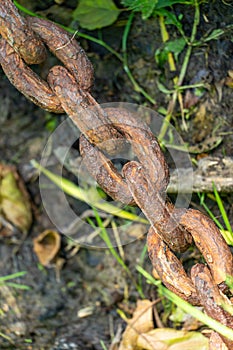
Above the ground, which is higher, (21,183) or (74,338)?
(21,183)

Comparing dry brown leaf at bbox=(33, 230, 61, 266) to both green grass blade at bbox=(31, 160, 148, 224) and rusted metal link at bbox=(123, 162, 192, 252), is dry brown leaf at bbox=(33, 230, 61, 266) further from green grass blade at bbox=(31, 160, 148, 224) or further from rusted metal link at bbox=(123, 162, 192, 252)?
rusted metal link at bbox=(123, 162, 192, 252)

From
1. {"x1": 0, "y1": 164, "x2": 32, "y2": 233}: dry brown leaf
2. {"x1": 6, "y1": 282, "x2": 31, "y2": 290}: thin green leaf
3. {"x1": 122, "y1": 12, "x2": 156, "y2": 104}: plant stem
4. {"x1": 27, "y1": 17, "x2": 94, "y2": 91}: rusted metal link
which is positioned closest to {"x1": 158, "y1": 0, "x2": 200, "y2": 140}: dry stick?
{"x1": 122, "y1": 12, "x2": 156, "y2": 104}: plant stem

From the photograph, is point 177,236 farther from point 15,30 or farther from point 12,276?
point 12,276

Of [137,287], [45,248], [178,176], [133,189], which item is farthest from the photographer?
[45,248]

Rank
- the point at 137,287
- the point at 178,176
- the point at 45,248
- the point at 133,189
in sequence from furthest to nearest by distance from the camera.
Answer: the point at 45,248 → the point at 137,287 → the point at 178,176 → the point at 133,189

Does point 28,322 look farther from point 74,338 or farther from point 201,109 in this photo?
point 201,109

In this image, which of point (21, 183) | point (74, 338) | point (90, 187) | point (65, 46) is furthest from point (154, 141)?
point (21, 183)

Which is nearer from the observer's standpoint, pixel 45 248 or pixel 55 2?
pixel 55 2
